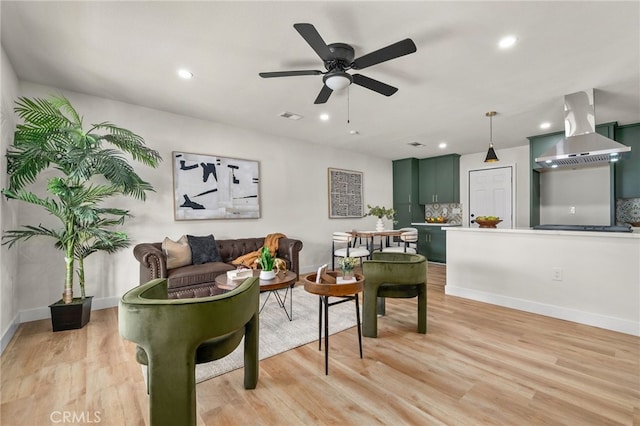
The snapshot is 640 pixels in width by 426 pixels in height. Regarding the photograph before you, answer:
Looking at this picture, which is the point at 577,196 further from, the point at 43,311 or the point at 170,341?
the point at 43,311

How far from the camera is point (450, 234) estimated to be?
4090 mm

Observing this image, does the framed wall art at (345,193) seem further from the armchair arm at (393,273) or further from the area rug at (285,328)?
the armchair arm at (393,273)

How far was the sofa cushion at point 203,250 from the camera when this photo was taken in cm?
372

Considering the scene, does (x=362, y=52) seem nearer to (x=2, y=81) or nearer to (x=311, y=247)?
(x=2, y=81)

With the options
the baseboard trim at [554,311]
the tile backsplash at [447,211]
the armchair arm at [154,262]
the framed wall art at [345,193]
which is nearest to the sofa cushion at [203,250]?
the armchair arm at [154,262]

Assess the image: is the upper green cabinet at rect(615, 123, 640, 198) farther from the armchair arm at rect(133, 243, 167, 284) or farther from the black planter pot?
the black planter pot

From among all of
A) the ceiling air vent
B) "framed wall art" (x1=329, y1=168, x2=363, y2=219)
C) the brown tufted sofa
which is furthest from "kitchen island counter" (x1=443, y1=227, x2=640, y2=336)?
the brown tufted sofa

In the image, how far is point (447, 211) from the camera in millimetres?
7035

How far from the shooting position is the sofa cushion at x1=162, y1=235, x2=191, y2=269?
3.48 m

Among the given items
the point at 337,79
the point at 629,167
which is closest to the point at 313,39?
the point at 337,79

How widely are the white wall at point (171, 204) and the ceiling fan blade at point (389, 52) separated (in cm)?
294

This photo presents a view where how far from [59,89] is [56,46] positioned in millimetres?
1115

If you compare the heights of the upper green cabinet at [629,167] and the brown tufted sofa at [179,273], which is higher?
the upper green cabinet at [629,167]

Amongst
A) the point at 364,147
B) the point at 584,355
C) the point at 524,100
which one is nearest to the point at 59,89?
the point at 364,147
